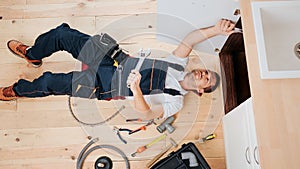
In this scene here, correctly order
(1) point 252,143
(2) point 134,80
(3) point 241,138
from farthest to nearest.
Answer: (2) point 134,80 → (3) point 241,138 → (1) point 252,143

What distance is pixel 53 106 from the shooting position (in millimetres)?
1581

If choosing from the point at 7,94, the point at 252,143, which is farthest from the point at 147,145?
the point at 7,94

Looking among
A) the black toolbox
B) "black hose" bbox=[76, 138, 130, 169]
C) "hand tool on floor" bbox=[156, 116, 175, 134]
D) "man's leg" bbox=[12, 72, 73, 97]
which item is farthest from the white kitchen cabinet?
"man's leg" bbox=[12, 72, 73, 97]

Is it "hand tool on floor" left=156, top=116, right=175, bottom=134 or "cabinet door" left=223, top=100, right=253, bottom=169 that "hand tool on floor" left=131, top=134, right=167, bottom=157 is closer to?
"hand tool on floor" left=156, top=116, right=175, bottom=134

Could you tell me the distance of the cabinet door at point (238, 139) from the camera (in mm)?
1162

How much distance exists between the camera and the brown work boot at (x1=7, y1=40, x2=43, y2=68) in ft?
5.12

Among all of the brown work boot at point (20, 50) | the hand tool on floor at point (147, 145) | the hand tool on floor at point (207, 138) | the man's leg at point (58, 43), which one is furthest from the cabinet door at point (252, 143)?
the brown work boot at point (20, 50)

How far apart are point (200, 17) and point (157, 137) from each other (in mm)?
572

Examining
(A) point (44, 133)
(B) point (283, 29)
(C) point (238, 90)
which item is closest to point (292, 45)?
(B) point (283, 29)

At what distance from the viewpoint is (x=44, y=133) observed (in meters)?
1.55

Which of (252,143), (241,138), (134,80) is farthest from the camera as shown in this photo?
(134,80)

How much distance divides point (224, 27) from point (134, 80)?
1.44 feet

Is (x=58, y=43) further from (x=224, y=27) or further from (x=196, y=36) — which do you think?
(x=224, y=27)

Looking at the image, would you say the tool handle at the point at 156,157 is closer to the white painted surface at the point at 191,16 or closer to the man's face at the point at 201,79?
the man's face at the point at 201,79
